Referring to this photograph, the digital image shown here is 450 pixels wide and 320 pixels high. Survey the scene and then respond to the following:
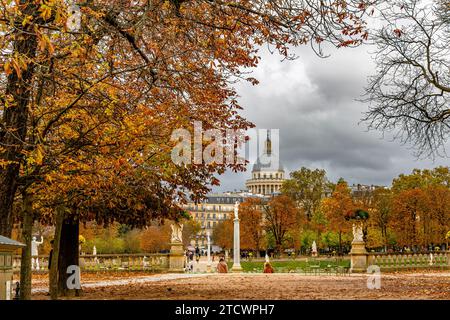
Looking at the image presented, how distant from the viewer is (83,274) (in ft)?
112

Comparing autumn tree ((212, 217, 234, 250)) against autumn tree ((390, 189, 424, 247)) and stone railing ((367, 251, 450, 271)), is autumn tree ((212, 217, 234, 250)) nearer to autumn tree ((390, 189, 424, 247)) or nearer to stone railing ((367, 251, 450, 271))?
autumn tree ((390, 189, 424, 247))

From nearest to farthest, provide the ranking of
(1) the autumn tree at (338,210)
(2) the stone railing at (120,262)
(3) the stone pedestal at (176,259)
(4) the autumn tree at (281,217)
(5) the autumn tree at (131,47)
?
(5) the autumn tree at (131,47)
(2) the stone railing at (120,262)
(3) the stone pedestal at (176,259)
(1) the autumn tree at (338,210)
(4) the autumn tree at (281,217)

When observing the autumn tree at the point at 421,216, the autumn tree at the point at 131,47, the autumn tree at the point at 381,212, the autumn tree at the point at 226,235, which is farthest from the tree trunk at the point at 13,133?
the autumn tree at the point at 226,235

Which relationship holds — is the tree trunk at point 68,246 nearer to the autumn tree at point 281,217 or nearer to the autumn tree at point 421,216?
the autumn tree at point 421,216

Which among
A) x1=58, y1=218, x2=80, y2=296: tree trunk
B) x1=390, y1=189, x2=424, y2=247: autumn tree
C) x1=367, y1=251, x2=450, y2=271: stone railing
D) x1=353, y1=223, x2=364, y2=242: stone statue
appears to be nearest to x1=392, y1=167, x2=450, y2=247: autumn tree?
x1=390, y1=189, x2=424, y2=247: autumn tree

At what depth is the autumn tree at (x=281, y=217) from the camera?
250 ft

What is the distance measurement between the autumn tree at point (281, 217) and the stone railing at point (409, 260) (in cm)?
3590

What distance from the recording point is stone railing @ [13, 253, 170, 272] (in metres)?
35.9

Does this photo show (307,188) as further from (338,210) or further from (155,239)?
(155,239)

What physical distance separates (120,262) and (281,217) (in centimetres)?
4196

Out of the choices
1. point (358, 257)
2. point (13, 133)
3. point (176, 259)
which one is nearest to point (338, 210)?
point (358, 257)
